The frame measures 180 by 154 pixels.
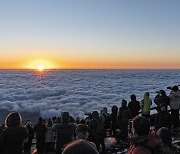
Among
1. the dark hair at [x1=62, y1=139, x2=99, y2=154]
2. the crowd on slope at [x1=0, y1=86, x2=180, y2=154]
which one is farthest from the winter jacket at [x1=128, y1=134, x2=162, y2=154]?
the dark hair at [x1=62, y1=139, x2=99, y2=154]

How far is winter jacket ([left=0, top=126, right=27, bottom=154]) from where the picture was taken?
4938 mm

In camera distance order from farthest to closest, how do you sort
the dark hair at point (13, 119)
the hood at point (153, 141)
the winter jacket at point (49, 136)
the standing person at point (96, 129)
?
the winter jacket at point (49, 136)
the standing person at point (96, 129)
the dark hair at point (13, 119)
the hood at point (153, 141)

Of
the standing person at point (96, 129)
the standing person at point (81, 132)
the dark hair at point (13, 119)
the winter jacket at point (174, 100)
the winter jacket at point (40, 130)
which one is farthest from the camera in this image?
the winter jacket at point (174, 100)

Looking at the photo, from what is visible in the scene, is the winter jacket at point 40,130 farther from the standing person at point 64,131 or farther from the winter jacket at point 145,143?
the winter jacket at point 145,143

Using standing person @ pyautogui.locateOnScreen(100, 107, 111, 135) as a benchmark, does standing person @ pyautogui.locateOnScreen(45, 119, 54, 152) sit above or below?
below

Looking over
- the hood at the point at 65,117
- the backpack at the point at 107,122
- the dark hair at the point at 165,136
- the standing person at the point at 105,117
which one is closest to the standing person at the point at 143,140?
the dark hair at the point at 165,136

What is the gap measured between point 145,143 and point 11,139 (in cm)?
257

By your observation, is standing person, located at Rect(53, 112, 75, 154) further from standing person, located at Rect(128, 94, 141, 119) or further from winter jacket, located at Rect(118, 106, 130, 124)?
standing person, located at Rect(128, 94, 141, 119)

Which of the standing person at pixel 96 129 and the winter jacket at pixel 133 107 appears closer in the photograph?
the standing person at pixel 96 129

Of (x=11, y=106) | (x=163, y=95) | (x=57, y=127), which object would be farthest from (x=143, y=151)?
(x=11, y=106)

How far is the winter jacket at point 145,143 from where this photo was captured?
3.33 meters

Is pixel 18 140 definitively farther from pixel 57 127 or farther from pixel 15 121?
pixel 57 127

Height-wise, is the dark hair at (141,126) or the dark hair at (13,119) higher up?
the dark hair at (141,126)

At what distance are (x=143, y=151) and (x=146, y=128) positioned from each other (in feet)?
0.90
